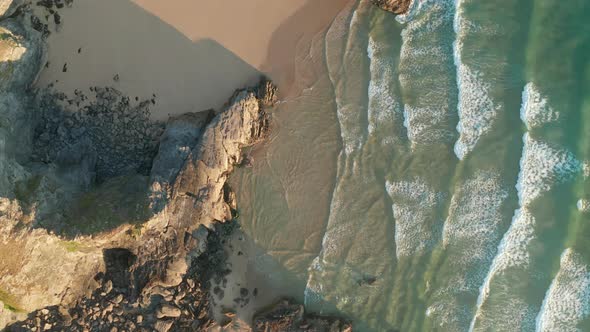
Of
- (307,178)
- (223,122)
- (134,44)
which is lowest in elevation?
(307,178)

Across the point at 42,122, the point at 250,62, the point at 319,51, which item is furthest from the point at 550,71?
the point at 42,122

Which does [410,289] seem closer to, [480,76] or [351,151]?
[351,151]

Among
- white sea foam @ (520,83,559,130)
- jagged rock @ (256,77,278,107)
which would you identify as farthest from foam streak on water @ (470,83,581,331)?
jagged rock @ (256,77,278,107)

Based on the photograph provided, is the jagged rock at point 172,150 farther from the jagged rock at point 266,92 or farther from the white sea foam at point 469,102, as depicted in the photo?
the white sea foam at point 469,102

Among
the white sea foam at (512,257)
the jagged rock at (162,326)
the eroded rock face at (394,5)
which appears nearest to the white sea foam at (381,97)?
the eroded rock face at (394,5)

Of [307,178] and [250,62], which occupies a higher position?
[250,62]
